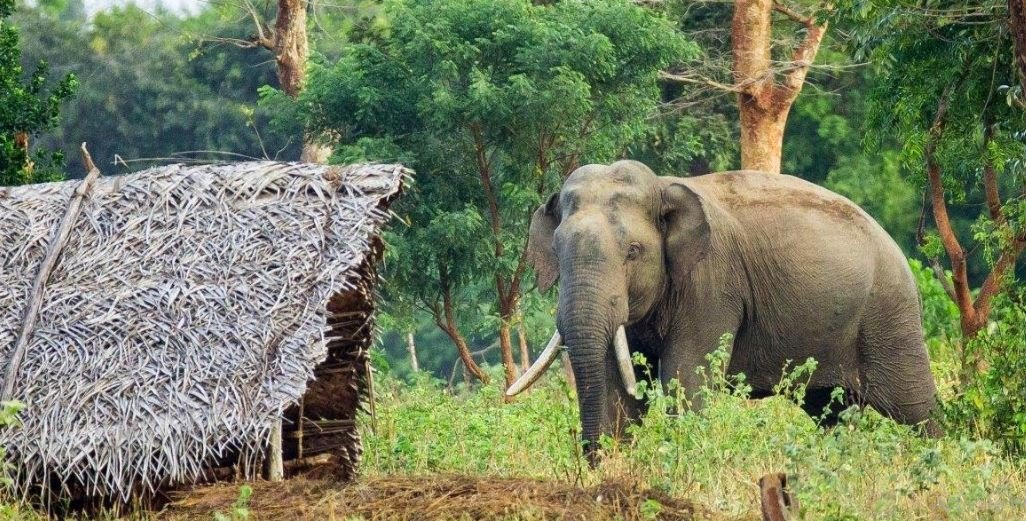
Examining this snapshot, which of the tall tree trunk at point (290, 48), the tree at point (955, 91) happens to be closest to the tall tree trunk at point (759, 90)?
the tall tree trunk at point (290, 48)

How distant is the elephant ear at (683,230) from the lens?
35.1 feet

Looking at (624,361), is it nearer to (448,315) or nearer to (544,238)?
(544,238)

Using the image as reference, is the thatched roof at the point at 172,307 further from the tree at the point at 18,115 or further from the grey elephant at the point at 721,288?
the tree at the point at 18,115

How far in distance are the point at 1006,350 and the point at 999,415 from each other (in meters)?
0.44

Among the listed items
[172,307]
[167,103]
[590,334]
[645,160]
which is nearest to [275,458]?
[172,307]

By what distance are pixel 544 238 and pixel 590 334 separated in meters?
1.32

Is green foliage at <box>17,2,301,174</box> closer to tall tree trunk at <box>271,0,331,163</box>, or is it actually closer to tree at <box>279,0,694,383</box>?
tall tree trunk at <box>271,0,331,163</box>

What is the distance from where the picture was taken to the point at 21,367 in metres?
9.32

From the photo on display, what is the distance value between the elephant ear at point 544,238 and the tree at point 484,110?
3.96 meters

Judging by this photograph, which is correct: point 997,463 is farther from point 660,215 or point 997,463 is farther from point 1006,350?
point 660,215

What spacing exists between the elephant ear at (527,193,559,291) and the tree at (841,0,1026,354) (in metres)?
2.34

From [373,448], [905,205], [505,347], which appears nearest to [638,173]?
[373,448]

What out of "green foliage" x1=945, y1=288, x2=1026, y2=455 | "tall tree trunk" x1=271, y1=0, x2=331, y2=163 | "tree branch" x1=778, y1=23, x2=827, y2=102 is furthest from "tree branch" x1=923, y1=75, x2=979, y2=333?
"tall tree trunk" x1=271, y1=0, x2=331, y2=163

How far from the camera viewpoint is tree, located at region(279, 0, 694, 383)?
15.6m
